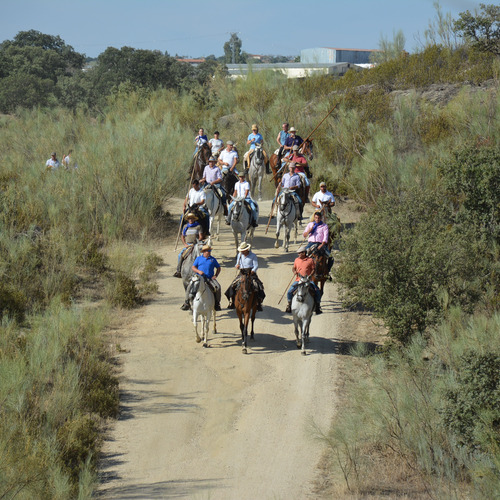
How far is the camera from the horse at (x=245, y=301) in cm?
1520

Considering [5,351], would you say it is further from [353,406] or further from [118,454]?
[353,406]

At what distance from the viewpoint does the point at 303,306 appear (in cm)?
1530

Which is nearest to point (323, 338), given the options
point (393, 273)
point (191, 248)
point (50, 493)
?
point (393, 273)

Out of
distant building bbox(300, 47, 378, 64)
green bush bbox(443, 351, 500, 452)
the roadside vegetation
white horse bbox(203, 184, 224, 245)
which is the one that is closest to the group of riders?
white horse bbox(203, 184, 224, 245)

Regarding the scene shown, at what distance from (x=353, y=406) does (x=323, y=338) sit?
4.42 m

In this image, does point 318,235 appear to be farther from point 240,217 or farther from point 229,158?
point 229,158

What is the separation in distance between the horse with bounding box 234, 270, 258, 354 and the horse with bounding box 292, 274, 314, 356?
2.91ft

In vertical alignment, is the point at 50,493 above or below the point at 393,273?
below

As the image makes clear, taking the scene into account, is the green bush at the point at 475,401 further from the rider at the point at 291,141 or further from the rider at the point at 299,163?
the rider at the point at 291,141

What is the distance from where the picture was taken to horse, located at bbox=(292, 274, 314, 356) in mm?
15070

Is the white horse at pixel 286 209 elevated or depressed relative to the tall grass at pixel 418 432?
elevated

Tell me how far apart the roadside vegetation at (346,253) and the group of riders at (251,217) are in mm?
1039

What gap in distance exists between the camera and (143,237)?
23.7 m

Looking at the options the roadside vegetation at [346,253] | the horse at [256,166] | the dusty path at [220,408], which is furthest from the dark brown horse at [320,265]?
the horse at [256,166]
